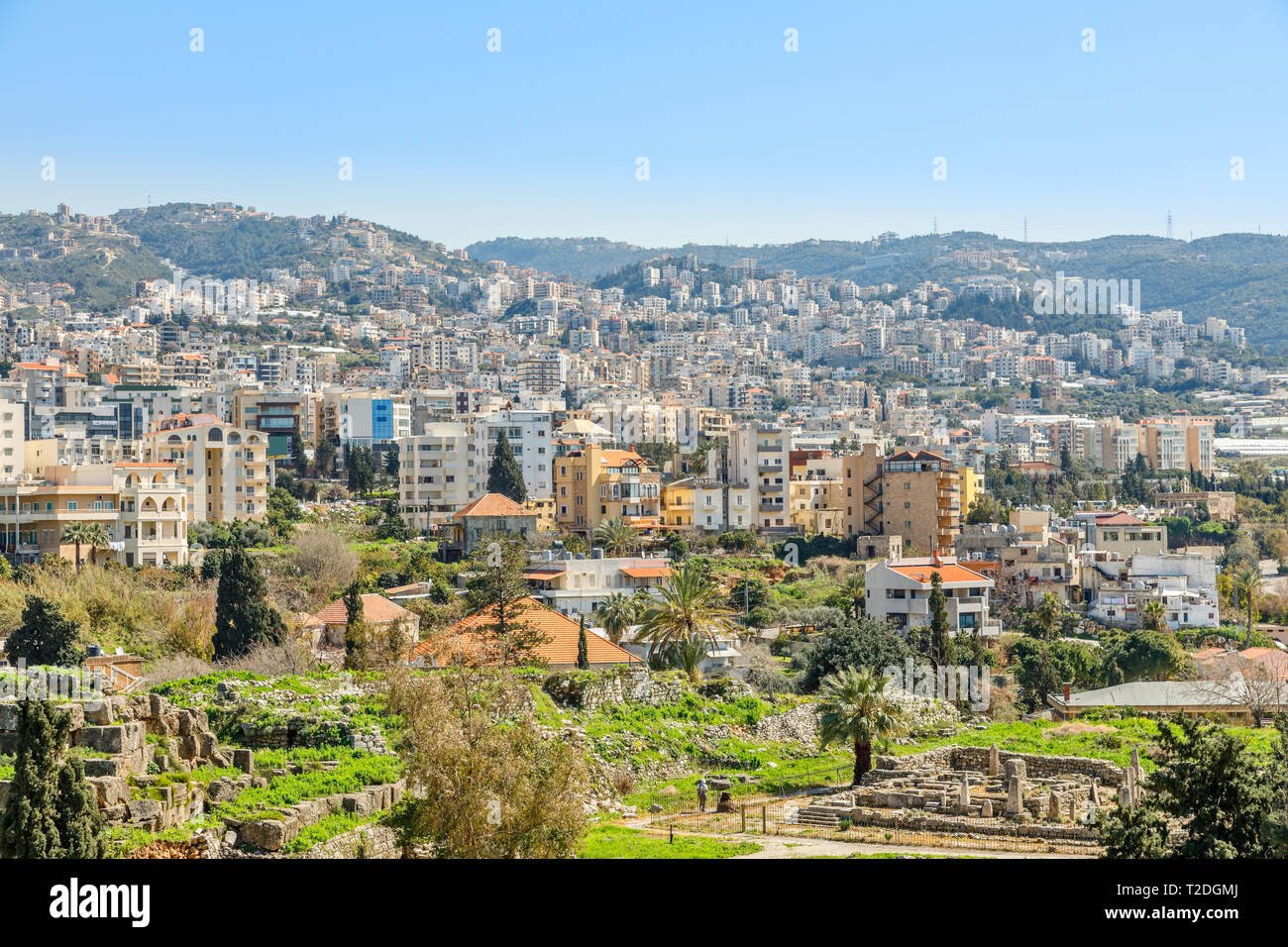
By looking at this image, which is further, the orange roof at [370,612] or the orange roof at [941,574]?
the orange roof at [941,574]

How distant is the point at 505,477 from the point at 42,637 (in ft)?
123

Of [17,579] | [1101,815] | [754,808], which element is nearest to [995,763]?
[754,808]

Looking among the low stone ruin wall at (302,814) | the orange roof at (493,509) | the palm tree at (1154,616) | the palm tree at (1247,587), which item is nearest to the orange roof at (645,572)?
the orange roof at (493,509)

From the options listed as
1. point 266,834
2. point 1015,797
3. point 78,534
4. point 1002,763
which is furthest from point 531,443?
point 266,834

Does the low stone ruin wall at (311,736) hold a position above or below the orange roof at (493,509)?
below

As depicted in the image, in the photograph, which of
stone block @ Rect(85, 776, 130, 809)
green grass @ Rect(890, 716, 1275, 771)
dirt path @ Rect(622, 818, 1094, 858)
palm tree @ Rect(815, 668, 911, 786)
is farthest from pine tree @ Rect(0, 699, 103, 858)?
green grass @ Rect(890, 716, 1275, 771)

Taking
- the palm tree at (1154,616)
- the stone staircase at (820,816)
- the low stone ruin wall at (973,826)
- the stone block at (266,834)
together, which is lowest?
the palm tree at (1154,616)

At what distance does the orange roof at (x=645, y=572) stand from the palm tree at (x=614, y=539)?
8.18 metres

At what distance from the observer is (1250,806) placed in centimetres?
1189

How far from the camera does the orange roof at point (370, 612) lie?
3253 centimetres

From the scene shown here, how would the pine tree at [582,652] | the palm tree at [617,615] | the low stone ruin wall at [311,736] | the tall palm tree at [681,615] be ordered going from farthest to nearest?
the palm tree at [617,615] < the tall palm tree at [681,615] < the pine tree at [582,652] < the low stone ruin wall at [311,736]

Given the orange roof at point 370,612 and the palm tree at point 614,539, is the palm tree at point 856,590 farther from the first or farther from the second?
the orange roof at point 370,612
